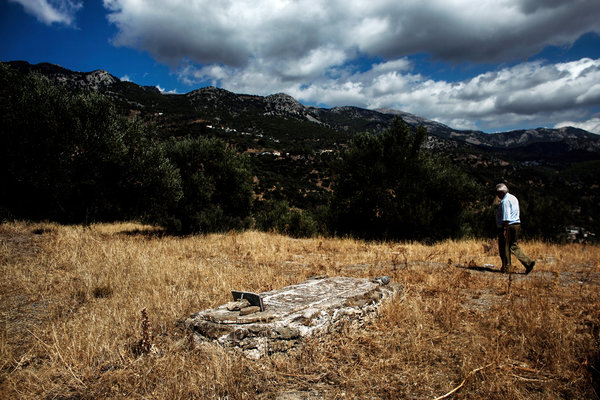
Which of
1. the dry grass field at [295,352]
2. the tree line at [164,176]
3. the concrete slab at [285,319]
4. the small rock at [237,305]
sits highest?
the tree line at [164,176]

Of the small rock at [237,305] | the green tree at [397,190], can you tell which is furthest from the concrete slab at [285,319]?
the green tree at [397,190]

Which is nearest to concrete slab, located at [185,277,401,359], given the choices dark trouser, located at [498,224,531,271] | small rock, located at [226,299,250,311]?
small rock, located at [226,299,250,311]

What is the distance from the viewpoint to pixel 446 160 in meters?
17.3

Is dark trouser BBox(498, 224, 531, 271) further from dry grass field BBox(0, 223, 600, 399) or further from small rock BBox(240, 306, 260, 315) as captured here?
small rock BBox(240, 306, 260, 315)

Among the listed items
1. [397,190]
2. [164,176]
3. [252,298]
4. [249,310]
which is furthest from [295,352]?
[397,190]

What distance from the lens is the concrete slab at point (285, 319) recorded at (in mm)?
3385

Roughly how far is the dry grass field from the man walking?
0.44 metres

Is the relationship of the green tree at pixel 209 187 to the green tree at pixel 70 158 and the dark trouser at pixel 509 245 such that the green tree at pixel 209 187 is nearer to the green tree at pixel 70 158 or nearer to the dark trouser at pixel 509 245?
the green tree at pixel 70 158

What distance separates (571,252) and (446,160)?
8149mm

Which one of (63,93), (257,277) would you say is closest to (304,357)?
(257,277)

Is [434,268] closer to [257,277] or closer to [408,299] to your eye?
[408,299]

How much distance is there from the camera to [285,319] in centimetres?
357

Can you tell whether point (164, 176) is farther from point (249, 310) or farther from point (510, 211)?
point (510, 211)

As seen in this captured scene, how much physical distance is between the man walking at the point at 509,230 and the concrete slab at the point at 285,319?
14.9ft
